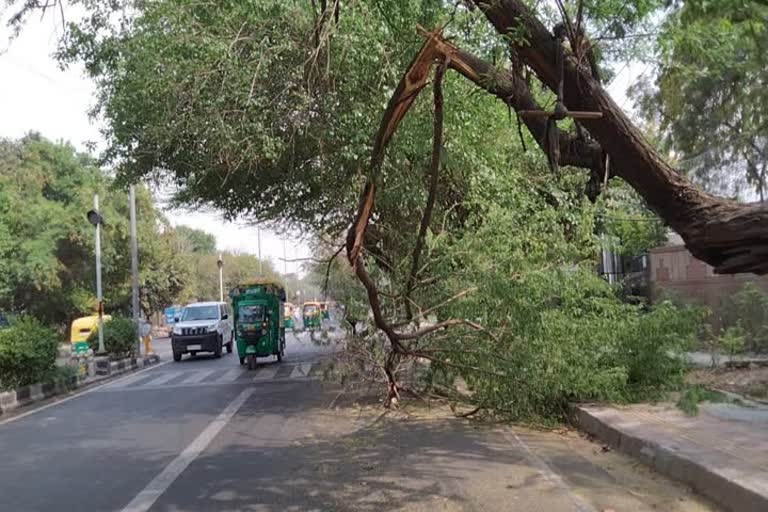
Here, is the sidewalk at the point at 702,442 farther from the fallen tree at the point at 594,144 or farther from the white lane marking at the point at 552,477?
the fallen tree at the point at 594,144

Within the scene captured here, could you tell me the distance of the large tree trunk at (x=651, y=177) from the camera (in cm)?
454

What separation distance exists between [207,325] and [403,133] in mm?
19404

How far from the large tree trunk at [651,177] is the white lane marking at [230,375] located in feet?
46.4

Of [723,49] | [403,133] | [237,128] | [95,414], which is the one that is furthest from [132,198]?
[723,49]

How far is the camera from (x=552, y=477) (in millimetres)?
7258

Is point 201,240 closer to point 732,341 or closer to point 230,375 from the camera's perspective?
point 230,375

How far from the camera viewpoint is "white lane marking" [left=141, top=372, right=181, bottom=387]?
62.8 feet

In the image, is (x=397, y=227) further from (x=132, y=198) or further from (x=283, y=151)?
(x=132, y=198)

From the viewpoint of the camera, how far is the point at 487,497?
6582 millimetres

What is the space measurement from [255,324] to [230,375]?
186 cm

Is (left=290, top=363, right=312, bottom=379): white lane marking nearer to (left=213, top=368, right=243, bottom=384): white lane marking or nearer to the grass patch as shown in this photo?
(left=213, top=368, right=243, bottom=384): white lane marking

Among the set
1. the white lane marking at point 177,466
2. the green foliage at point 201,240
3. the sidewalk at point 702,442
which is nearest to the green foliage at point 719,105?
the sidewalk at point 702,442

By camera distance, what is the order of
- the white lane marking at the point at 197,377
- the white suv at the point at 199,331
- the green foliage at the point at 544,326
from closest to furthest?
the green foliage at the point at 544,326, the white lane marking at the point at 197,377, the white suv at the point at 199,331

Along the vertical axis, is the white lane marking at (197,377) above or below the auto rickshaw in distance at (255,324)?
below
